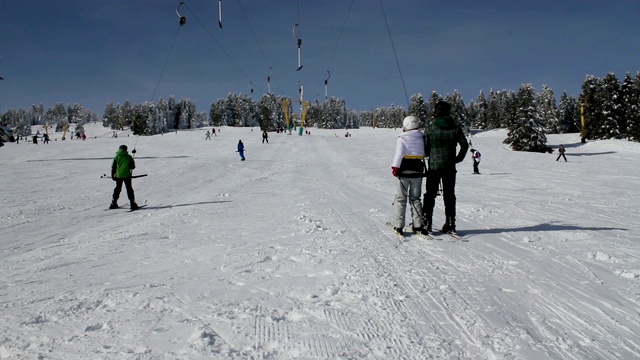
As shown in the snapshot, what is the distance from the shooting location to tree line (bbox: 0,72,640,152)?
53.8m

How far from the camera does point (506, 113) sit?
102 meters

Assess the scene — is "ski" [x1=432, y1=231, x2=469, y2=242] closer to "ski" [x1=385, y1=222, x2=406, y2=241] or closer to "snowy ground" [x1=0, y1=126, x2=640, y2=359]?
"snowy ground" [x1=0, y1=126, x2=640, y2=359]

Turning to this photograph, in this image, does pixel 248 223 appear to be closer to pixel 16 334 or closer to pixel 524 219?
pixel 16 334

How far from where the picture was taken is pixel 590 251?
485 centimetres

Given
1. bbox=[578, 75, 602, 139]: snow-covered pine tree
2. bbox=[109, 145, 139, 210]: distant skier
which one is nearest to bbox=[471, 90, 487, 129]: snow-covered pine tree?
bbox=[578, 75, 602, 139]: snow-covered pine tree

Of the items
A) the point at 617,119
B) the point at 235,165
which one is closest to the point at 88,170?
the point at 235,165

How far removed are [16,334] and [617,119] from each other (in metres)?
76.6

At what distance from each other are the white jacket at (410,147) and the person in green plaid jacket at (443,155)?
7.6 inches

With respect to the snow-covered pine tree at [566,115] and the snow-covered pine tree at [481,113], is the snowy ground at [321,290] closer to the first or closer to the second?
the snow-covered pine tree at [566,115]

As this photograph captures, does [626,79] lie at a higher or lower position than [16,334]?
higher

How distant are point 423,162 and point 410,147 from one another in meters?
0.31

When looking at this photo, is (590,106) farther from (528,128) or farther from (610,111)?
(528,128)

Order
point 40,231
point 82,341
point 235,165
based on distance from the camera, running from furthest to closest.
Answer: point 235,165, point 40,231, point 82,341

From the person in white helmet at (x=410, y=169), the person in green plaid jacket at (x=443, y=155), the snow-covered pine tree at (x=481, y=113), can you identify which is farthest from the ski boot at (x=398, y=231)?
the snow-covered pine tree at (x=481, y=113)
